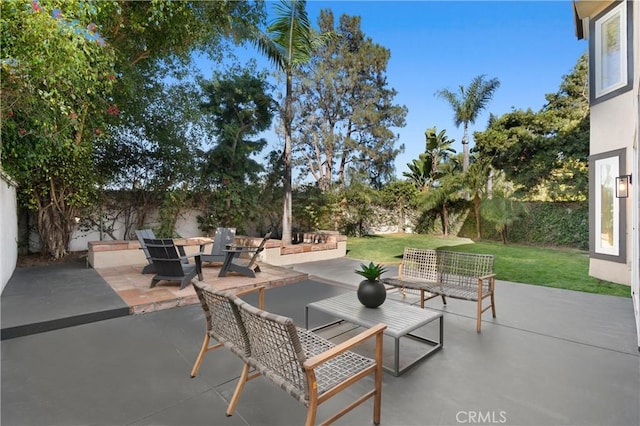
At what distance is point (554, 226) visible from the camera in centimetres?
1154

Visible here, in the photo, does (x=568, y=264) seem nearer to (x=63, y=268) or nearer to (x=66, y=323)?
(x=66, y=323)

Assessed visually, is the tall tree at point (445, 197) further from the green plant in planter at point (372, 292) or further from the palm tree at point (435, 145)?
the green plant in planter at point (372, 292)

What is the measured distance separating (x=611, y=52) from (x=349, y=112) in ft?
44.1

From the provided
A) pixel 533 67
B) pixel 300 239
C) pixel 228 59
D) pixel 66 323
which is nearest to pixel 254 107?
pixel 228 59

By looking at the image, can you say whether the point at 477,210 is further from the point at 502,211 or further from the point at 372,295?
the point at 372,295

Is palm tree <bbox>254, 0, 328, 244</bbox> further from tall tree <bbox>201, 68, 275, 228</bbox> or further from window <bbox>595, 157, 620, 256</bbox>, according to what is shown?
window <bbox>595, 157, 620, 256</bbox>

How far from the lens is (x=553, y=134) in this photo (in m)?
14.6

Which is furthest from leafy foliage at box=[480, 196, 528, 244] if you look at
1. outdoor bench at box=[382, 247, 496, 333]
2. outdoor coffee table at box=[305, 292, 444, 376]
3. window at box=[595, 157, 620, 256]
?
outdoor coffee table at box=[305, 292, 444, 376]

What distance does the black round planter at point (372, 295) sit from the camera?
3189mm

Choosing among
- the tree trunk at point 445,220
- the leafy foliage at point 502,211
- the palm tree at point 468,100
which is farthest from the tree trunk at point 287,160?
the palm tree at point 468,100

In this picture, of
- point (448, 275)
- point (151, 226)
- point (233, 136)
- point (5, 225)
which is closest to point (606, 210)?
point (448, 275)

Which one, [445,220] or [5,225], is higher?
[445,220]

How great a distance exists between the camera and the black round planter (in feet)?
10.5

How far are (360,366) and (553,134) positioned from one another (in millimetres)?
16997
